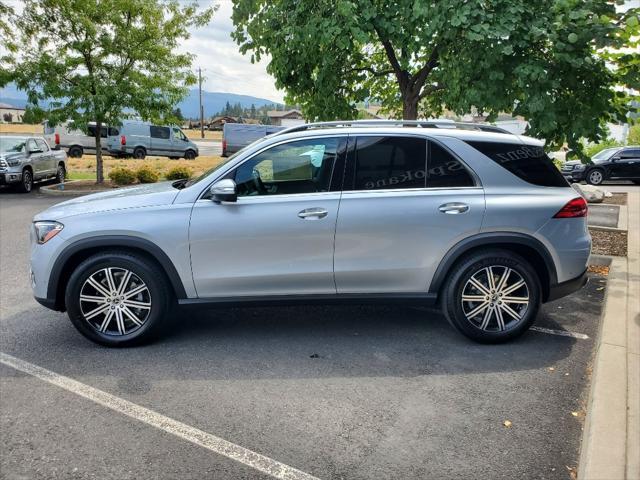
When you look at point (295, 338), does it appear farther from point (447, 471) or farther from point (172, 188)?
point (447, 471)

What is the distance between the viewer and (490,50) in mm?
6594

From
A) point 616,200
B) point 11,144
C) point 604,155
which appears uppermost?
point 11,144

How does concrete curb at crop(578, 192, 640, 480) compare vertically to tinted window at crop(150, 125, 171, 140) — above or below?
below

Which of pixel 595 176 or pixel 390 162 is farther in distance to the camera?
pixel 595 176

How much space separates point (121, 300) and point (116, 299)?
41mm

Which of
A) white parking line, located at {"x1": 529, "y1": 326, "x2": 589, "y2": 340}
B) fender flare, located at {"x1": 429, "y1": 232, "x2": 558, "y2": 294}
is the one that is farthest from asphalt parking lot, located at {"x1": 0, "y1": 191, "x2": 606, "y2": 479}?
fender flare, located at {"x1": 429, "y1": 232, "x2": 558, "y2": 294}

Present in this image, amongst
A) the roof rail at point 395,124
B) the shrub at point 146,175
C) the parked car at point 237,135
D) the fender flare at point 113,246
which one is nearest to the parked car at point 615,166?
the shrub at point 146,175

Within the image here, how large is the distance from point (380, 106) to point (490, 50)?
476cm

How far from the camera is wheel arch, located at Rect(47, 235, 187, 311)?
4.35 metres

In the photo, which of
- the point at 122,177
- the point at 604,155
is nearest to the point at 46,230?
the point at 122,177

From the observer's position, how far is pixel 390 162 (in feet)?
15.0

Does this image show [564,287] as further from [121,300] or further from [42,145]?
[42,145]

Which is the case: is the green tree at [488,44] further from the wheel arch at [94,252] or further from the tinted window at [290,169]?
the wheel arch at [94,252]

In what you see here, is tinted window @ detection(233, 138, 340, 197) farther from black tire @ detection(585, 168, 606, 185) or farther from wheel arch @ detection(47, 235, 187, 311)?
black tire @ detection(585, 168, 606, 185)
